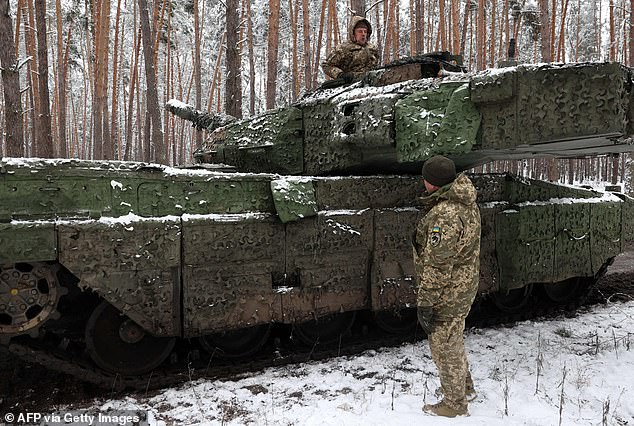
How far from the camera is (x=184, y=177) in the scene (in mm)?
4117

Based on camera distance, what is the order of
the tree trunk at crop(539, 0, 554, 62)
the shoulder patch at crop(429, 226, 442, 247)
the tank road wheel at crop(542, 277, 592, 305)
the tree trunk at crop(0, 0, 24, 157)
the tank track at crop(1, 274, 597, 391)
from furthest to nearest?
the tree trunk at crop(539, 0, 554, 62), the tree trunk at crop(0, 0, 24, 157), the tank road wheel at crop(542, 277, 592, 305), the tank track at crop(1, 274, 597, 391), the shoulder patch at crop(429, 226, 442, 247)

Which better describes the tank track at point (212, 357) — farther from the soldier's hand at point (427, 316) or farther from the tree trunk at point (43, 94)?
the tree trunk at point (43, 94)

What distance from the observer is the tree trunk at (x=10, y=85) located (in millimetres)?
8086

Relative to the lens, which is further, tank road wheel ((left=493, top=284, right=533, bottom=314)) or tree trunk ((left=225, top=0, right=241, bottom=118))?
tree trunk ((left=225, top=0, right=241, bottom=118))

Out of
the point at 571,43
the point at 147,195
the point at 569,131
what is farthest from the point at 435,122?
the point at 571,43

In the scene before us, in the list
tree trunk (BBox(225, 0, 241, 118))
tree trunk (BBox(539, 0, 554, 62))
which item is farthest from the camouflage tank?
tree trunk (BBox(539, 0, 554, 62))

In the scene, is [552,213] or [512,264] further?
[552,213]

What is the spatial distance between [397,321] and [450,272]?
8.08ft

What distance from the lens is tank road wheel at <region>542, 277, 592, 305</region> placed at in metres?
7.06

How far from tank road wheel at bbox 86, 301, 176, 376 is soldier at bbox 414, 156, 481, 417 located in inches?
98.2

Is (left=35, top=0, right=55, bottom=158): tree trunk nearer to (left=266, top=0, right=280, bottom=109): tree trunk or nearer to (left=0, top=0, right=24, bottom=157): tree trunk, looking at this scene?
(left=0, top=0, right=24, bottom=157): tree trunk

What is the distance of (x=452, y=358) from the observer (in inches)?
137

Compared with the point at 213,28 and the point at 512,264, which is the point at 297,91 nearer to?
the point at 213,28

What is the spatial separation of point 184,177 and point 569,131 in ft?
11.0
